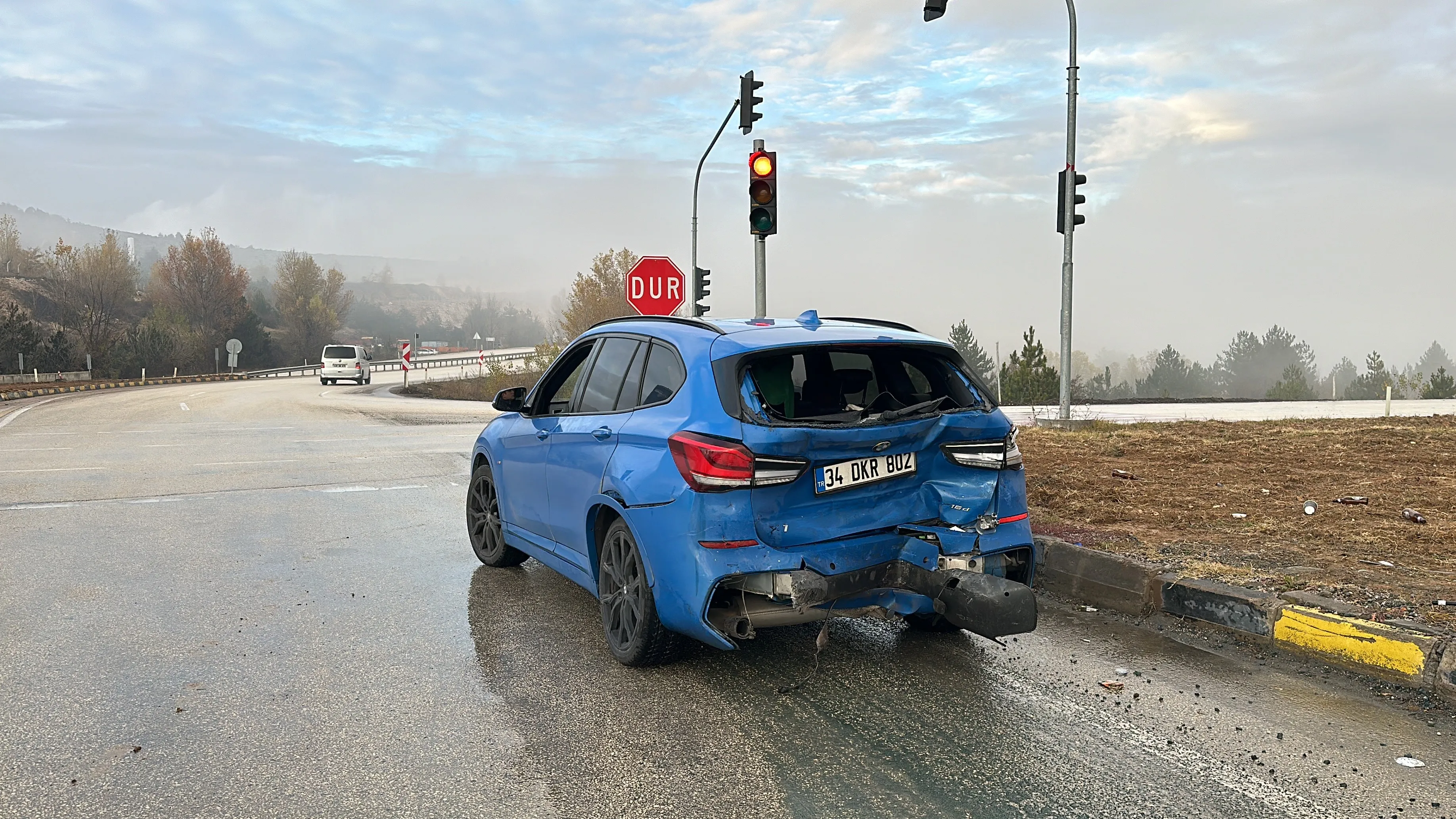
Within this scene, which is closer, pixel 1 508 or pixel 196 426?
pixel 1 508

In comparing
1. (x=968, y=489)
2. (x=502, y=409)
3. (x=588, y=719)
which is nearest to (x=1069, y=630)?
(x=968, y=489)

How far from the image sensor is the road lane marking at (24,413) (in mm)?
19484

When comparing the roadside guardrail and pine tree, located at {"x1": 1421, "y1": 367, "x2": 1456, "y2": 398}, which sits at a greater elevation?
the roadside guardrail

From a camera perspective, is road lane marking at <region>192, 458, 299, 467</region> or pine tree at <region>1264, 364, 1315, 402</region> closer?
road lane marking at <region>192, 458, 299, 467</region>

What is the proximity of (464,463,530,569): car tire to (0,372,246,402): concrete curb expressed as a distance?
32.8 meters

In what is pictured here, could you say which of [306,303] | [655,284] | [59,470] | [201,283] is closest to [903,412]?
[59,470]

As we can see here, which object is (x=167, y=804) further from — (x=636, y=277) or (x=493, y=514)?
(x=636, y=277)

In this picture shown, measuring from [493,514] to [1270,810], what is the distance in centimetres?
515

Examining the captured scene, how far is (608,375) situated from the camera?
5.71 m

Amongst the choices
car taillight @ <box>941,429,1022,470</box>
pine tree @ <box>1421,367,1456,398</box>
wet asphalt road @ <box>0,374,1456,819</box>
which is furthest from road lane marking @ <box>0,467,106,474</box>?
pine tree @ <box>1421,367,1456,398</box>

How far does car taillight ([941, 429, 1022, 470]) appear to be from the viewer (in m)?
4.74

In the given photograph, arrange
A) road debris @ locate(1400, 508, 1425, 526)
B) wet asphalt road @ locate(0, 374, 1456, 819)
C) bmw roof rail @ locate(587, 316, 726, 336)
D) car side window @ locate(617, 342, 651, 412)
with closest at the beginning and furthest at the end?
wet asphalt road @ locate(0, 374, 1456, 819) < bmw roof rail @ locate(587, 316, 726, 336) < car side window @ locate(617, 342, 651, 412) < road debris @ locate(1400, 508, 1425, 526)

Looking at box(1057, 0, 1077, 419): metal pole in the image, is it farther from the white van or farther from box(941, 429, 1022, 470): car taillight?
the white van

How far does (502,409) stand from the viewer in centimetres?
666
